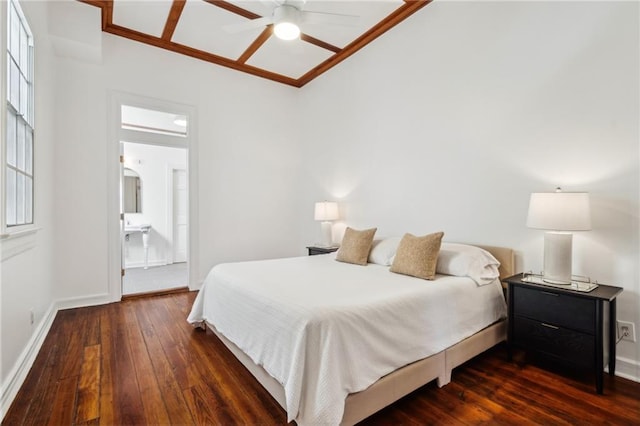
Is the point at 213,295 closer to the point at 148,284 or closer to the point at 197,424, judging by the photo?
the point at 197,424

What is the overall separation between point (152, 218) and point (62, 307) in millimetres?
2990

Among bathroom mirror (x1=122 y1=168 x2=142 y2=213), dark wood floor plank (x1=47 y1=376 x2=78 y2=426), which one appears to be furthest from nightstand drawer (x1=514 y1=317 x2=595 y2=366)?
bathroom mirror (x1=122 y1=168 x2=142 y2=213)

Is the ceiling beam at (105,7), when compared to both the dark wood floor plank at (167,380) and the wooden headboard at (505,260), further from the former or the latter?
A: the wooden headboard at (505,260)

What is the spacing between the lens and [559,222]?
6.73 feet

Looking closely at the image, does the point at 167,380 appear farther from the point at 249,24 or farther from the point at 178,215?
the point at 178,215

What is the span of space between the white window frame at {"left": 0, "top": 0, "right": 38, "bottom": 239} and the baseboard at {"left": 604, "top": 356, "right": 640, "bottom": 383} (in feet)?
12.5

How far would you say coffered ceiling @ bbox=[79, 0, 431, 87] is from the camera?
3217mm

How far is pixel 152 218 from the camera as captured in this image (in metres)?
6.29

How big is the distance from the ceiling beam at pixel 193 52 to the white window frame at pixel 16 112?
4.67 ft

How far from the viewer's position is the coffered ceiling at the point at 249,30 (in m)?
3.22

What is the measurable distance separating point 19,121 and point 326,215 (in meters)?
3.08

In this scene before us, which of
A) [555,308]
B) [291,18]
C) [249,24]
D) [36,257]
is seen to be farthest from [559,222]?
[36,257]

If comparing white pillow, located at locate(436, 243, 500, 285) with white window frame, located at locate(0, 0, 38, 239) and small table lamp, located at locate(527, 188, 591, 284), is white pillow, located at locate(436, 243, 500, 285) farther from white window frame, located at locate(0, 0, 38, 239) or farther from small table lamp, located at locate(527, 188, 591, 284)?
white window frame, located at locate(0, 0, 38, 239)

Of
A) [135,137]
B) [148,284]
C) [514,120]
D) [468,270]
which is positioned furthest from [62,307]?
[514,120]
